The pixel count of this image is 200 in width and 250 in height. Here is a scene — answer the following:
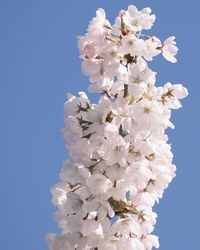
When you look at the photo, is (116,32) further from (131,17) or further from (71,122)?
(71,122)

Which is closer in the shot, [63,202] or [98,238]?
[98,238]

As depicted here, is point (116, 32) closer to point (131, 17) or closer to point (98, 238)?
point (131, 17)

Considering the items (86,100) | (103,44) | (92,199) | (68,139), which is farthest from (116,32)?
(92,199)

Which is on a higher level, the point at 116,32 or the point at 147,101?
the point at 116,32

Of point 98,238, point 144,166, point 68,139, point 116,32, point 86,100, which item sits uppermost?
point 116,32

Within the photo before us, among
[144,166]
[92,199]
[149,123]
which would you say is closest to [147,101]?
[149,123]

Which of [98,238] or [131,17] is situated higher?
[131,17]
